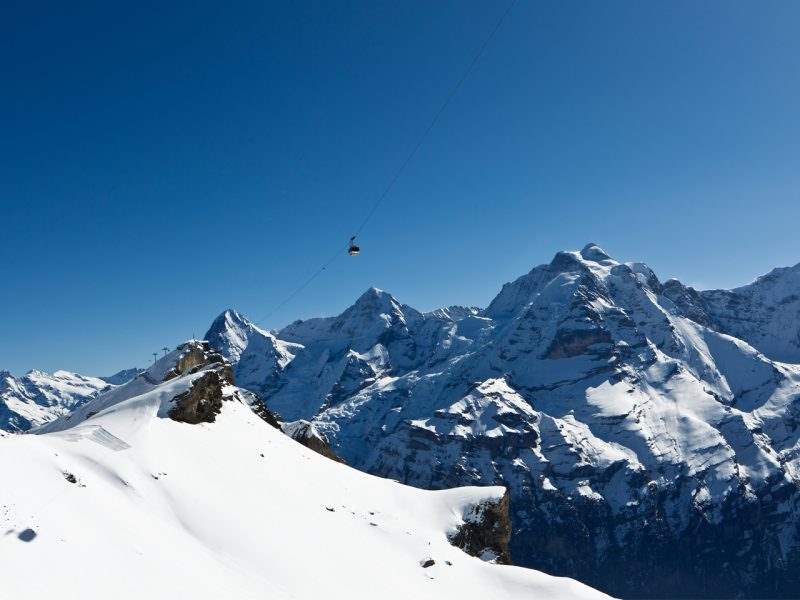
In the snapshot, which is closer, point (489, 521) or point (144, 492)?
point (144, 492)

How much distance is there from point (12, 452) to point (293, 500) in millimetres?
20494

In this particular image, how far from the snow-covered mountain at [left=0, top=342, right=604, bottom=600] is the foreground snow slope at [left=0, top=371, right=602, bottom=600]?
10cm

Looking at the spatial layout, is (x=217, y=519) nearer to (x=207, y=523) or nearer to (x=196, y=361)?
(x=207, y=523)

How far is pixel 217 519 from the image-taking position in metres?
36.0

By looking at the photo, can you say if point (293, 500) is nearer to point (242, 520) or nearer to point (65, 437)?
point (242, 520)

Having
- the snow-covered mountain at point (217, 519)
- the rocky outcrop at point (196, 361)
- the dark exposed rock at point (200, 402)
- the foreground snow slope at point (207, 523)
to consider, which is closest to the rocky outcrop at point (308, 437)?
the rocky outcrop at point (196, 361)

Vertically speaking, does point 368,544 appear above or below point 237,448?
below

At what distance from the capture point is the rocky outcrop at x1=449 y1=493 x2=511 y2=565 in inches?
2208

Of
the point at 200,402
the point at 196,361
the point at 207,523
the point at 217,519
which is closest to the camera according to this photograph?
the point at 207,523

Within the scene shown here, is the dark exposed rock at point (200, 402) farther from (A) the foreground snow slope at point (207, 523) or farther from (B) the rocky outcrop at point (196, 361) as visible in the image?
(B) the rocky outcrop at point (196, 361)

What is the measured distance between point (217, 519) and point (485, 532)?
31272 mm

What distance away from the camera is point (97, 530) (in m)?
27.0

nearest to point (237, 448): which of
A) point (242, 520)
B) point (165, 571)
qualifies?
point (242, 520)

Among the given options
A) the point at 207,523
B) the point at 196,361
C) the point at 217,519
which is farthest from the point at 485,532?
the point at 196,361
